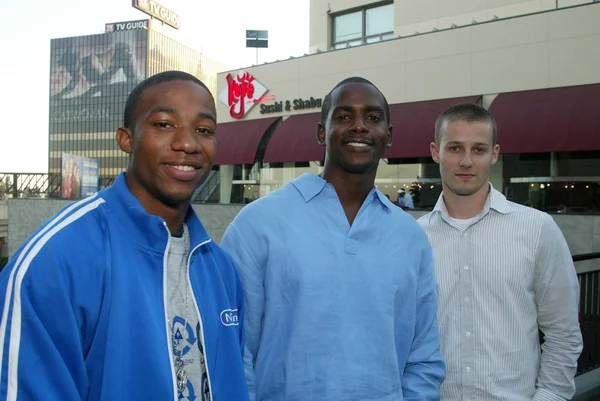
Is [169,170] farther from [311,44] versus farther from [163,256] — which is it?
[311,44]

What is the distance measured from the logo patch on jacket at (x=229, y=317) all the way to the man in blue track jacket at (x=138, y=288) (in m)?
0.01

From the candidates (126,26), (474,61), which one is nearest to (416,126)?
(474,61)

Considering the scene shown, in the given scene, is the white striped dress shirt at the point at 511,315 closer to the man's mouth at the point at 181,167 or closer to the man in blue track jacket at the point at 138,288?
the man in blue track jacket at the point at 138,288

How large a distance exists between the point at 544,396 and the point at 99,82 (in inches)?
5416

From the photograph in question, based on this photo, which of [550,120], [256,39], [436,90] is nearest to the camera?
[550,120]

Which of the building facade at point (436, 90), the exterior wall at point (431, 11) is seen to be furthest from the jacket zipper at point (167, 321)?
the exterior wall at point (431, 11)

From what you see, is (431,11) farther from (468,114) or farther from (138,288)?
(138,288)

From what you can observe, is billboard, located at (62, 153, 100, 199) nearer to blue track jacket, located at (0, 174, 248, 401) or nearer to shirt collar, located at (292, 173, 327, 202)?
shirt collar, located at (292, 173, 327, 202)

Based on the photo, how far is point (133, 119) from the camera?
186 cm

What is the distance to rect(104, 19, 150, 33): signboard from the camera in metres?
125

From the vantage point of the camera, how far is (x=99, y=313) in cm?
151

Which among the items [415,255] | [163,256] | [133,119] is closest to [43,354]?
[163,256]

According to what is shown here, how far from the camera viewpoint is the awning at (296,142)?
18562 millimetres

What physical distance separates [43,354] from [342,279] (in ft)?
3.85
